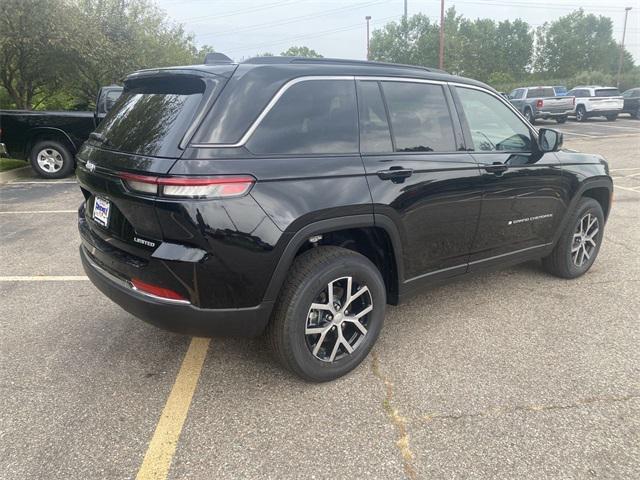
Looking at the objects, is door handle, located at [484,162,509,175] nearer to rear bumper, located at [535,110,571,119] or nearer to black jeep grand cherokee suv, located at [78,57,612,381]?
black jeep grand cherokee suv, located at [78,57,612,381]

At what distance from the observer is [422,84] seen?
11.1ft

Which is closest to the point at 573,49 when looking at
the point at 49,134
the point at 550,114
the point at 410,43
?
the point at 410,43

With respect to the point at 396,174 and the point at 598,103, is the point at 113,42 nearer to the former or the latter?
the point at 396,174

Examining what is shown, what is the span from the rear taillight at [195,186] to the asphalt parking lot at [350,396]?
47.5 inches

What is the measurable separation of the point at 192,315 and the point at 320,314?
2.49 feet

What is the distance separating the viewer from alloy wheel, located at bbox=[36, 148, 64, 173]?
32.3ft

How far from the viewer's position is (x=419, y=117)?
3.31 m

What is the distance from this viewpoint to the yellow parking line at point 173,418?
7.54 ft

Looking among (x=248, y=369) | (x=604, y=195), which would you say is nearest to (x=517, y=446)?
(x=248, y=369)

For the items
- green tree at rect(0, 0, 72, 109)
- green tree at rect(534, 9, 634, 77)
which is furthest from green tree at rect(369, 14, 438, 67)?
green tree at rect(0, 0, 72, 109)

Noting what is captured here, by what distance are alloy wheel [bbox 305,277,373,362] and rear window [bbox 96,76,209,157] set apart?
3.85 feet

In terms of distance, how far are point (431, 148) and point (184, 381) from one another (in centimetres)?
217

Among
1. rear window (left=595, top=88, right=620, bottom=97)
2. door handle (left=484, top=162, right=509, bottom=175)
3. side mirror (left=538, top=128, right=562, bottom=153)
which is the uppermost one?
rear window (left=595, top=88, right=620, bottom=97)

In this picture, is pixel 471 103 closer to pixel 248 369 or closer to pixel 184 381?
pixel 248 369
